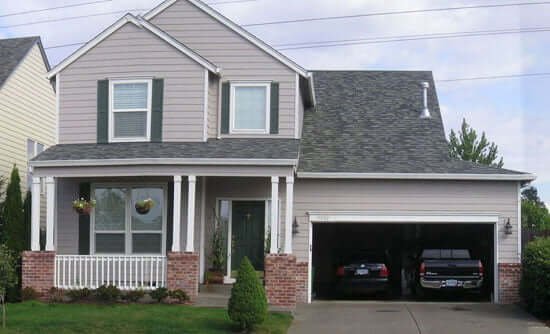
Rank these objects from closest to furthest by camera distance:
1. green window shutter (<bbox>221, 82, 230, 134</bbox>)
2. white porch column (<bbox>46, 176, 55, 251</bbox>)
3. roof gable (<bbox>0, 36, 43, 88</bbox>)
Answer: white porch column (<bbox>46, 176, 55, 251</bbox>)
green window shutter (<bbox>221, 82, 230, 134</bbox>)
roof gable (<bbox>0, 36, 43, 88</bbox>)

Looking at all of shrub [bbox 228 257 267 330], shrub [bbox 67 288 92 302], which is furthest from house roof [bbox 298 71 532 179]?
shrub [bbox 67 288 92 302]

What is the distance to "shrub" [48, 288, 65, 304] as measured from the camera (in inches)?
687

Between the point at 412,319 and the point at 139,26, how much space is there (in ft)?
31.4

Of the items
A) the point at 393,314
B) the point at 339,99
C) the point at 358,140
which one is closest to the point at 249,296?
the point at 393,314

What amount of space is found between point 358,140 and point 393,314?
5643mm

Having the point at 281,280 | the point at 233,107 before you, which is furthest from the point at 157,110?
the point at 281,280

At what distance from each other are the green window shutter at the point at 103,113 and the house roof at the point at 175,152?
0.23 meters

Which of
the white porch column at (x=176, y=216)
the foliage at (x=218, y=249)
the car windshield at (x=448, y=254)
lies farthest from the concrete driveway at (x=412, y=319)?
the white porch column at (x=176, y=216)

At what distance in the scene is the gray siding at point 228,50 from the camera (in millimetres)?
19312

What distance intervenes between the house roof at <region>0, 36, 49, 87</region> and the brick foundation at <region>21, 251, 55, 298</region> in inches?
286

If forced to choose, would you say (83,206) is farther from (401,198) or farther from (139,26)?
(401,198)

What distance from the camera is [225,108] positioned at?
1948cm

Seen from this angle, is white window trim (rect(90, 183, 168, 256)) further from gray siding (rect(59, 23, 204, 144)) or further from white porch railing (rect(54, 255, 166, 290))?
gray siding (rect(59, 23, 204, 144))

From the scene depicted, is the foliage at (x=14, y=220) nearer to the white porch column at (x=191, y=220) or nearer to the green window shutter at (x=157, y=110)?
the green window shutter at (x=157, y=110)
